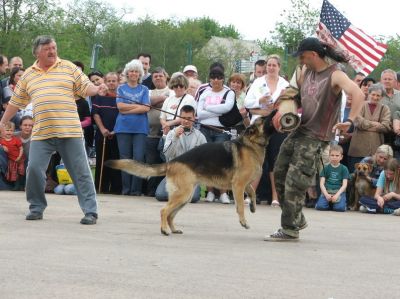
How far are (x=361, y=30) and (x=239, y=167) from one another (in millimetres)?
8180

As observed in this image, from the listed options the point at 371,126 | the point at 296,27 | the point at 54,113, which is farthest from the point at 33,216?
the point at 296,27

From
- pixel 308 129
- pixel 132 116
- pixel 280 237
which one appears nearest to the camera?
pixel 308 129

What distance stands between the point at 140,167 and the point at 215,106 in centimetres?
Answer: 394

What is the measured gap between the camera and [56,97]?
980 centimetres

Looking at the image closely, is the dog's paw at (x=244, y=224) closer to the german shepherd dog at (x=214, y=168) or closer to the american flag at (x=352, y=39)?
the german shepherd dog at (x=214, y=168)

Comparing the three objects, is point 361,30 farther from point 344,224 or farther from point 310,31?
point 310,31

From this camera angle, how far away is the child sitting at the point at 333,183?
42.3 ft

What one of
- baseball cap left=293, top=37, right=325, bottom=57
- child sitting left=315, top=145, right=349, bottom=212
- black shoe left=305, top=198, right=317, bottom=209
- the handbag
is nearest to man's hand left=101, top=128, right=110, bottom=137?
the handbag

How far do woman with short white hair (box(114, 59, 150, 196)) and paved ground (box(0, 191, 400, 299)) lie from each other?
2.73 m

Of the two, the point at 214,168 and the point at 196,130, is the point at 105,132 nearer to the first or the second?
the point at 196,130

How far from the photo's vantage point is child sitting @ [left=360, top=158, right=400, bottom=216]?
41.2ft

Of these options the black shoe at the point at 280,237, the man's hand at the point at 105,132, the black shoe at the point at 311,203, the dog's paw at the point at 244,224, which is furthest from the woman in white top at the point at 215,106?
the black shoe at the point at 280,237

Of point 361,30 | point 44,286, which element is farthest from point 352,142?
point 44,286

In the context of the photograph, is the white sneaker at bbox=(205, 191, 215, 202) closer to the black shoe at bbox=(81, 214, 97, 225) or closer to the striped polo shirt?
the black shoe at bbox=(81, 214, 97, 225)
